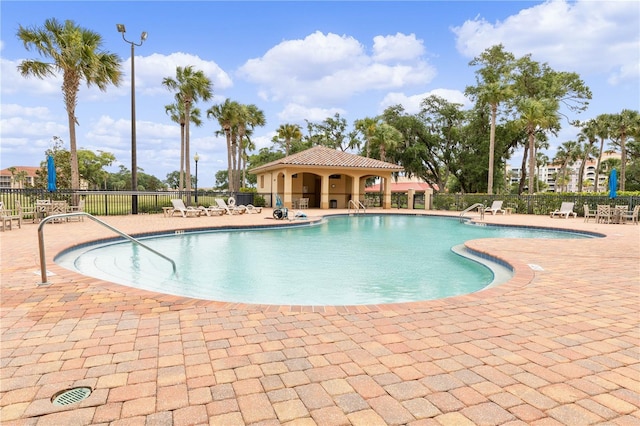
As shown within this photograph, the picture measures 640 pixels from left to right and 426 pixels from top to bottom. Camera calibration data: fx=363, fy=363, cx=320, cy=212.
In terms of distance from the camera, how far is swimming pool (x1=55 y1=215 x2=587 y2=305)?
5660 mm

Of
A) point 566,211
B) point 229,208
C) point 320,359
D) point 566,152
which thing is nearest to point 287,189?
point 229,208

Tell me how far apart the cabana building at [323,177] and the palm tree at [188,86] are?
5994mm

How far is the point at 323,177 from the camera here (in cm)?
2503

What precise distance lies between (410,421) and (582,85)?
38316mm

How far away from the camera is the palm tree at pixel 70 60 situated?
1414 cm

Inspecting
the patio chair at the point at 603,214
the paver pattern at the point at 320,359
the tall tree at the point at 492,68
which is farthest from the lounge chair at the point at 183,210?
the tall tree at the point at 492,68

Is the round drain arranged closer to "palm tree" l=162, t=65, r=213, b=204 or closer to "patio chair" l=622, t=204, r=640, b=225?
"patio chair" l=622, t=204, r=640, b=225

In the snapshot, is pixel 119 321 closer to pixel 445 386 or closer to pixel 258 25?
pixel 445 386

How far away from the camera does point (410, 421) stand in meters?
1.92

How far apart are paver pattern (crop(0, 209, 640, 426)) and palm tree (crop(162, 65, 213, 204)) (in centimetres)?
2008

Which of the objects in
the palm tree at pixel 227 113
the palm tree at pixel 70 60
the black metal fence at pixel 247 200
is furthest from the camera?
the palm tree at pixel 227 113

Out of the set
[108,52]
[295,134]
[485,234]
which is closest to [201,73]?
[108,52]

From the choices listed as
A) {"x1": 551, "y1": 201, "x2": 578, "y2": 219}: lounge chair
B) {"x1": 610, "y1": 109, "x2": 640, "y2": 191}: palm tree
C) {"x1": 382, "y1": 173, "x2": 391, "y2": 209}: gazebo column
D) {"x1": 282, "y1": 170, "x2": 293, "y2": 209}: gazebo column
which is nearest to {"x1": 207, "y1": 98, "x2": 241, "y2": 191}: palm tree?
{"x1": 282, "y1": 170, "x2": 293, "y2": 209}: gazebo column

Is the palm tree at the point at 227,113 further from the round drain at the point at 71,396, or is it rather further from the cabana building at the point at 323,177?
the round drain at the point at 71,396
